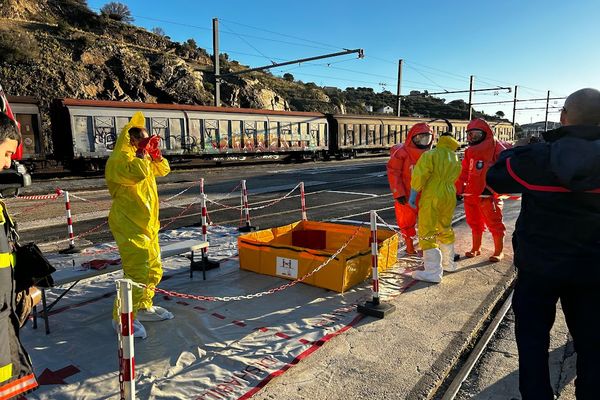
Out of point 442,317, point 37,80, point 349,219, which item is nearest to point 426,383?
point 442,317

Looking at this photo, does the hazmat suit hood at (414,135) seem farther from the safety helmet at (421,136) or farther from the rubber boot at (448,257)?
the rubber boot at (448,257)

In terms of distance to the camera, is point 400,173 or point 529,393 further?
point 400,173

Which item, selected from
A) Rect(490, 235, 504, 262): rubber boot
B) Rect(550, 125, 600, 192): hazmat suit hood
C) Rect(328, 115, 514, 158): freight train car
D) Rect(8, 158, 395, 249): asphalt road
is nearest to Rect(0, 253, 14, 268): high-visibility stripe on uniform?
Rect(550, 125, 600, 192): hazmat suit hood

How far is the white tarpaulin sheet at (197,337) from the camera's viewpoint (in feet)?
10.3

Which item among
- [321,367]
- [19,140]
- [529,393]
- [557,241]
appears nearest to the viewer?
[19,140]

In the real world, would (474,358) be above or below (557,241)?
below

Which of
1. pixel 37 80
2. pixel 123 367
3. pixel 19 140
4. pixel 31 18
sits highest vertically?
pixel 31 18

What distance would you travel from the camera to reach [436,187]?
5.28 m

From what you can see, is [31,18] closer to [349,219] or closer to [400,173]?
[349,219]

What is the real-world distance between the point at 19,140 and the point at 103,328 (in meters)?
2.77

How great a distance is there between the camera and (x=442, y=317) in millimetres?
A: 4316

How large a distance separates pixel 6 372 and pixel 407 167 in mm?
5415

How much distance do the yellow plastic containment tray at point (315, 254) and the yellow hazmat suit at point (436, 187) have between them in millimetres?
621

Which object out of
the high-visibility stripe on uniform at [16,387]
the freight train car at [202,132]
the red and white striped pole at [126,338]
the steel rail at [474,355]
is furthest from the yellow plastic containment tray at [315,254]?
the freight train car at [202,132]
